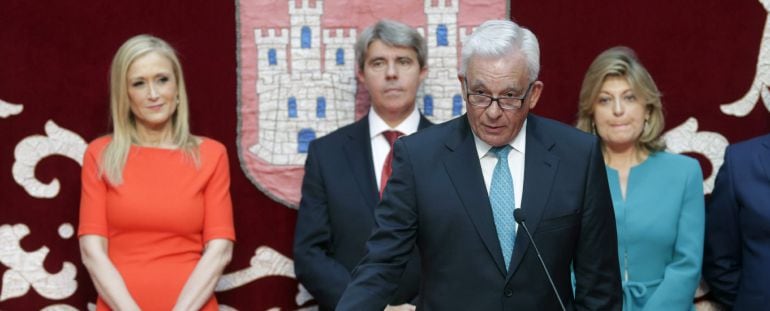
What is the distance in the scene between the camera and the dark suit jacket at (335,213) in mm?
3787

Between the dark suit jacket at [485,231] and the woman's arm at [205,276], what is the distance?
1.36 m

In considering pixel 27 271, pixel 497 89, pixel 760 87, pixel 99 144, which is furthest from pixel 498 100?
pixel 27 271

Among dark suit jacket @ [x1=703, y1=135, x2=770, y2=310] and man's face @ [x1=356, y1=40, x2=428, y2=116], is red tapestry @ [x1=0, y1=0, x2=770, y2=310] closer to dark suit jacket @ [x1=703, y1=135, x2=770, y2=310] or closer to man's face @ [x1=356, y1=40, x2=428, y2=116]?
man's face @ [x1=356, y1=40, x2=428, y2=116]

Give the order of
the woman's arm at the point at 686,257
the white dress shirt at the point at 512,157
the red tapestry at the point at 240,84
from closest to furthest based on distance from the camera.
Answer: the white dress shirt at the point at 512,157 < the woman's arm at the point at 686,257 < the red tapestry at the point at 240,84

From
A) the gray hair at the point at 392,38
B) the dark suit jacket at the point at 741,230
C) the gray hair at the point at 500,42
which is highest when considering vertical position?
the gray hair at the point at 500,42

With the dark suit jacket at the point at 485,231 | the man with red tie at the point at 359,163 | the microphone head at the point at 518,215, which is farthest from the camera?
the man with red tie at the point at 359,163

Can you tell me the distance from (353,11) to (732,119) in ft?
5.08

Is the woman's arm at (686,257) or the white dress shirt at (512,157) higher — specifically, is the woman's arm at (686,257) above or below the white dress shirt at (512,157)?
below

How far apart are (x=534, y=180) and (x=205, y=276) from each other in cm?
160

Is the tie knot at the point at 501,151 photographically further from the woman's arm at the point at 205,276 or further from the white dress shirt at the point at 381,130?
the woman's arm at the point at 205,276

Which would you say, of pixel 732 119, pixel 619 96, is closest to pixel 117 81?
pixel 619 96

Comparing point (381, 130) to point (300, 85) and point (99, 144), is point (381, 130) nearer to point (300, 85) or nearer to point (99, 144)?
point (300, 85)

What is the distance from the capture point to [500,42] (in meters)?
2.41

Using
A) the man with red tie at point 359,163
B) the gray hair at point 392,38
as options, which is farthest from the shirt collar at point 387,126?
the gray hair at point 392,38
